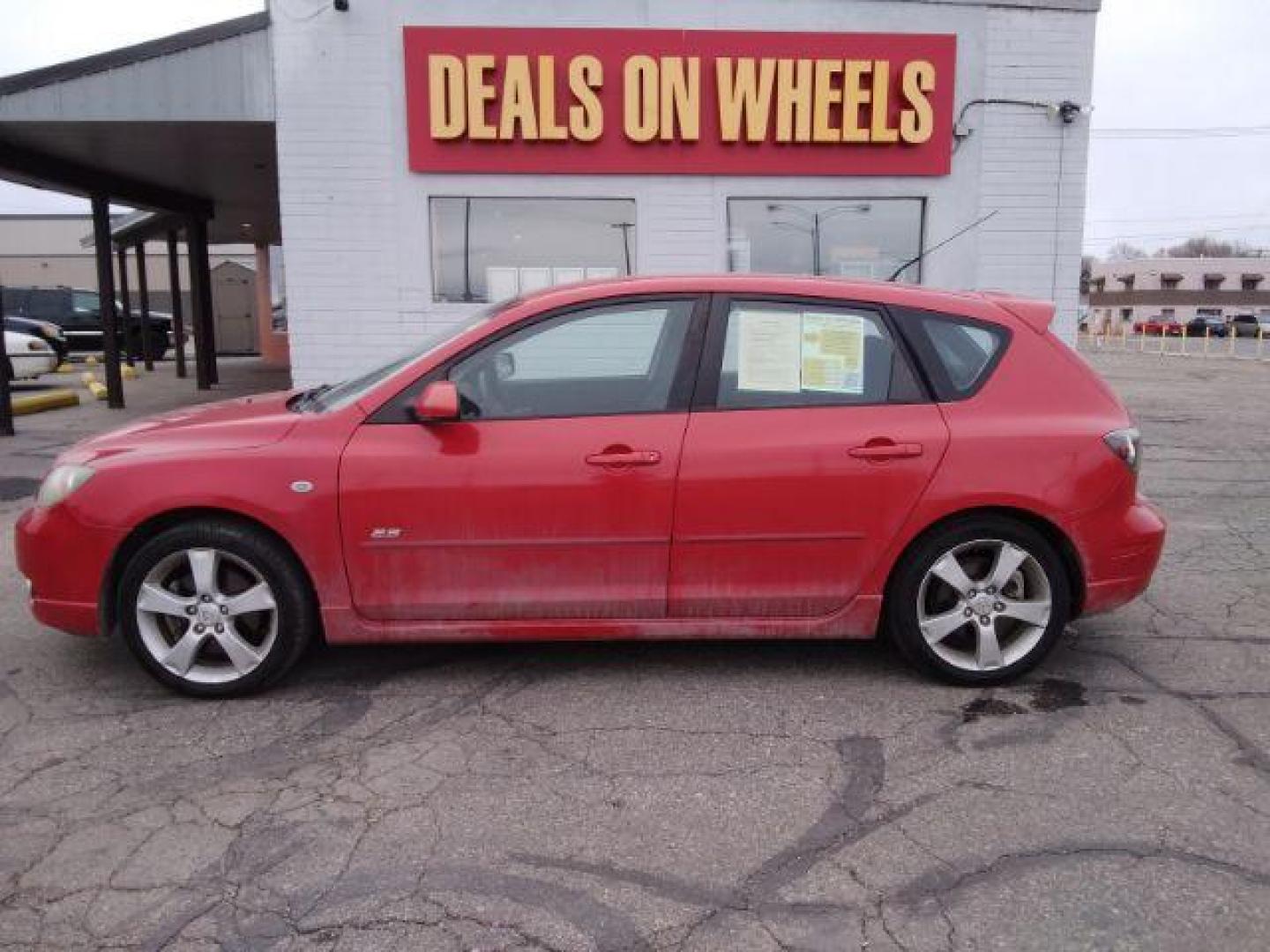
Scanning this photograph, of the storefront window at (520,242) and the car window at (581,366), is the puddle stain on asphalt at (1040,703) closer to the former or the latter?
the car window at (581,366)

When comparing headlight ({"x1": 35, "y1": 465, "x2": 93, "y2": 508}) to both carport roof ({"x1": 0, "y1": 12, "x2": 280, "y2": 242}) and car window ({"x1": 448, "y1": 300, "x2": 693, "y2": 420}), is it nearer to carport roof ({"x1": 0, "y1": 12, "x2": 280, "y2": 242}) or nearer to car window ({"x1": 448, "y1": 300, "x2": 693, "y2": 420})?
car window ({"x1": 448, "y1": 300, "x2": 693, "y2": 420})

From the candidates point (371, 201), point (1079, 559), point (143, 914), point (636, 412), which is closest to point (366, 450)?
point (636, 412)

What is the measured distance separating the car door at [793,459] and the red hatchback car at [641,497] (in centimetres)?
1

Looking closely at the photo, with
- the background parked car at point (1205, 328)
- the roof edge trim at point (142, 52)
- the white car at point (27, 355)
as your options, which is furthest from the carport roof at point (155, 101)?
the background parked car at point (1205, 328)

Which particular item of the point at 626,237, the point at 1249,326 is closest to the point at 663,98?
the point at 626,237

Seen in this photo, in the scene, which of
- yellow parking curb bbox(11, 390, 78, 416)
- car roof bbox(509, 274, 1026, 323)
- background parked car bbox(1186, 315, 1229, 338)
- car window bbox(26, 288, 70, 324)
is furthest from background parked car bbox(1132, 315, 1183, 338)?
car roof bbox(509, 274, 1026, 323)

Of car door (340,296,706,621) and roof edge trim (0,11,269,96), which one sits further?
roof edge trim (0,11,269,96)

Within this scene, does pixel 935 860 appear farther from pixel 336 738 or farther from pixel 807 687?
pixel 336 738

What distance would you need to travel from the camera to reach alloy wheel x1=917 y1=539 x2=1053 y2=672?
388 cm

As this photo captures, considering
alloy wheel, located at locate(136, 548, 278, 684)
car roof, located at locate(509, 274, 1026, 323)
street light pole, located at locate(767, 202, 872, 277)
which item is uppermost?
street light pole, located at locate(767, 202, 872, 277)

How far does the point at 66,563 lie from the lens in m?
3.76

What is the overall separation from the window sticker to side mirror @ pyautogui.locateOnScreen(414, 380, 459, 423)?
1.34 m

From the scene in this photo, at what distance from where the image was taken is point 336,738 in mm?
3527

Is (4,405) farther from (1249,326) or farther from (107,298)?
(1249,326)
